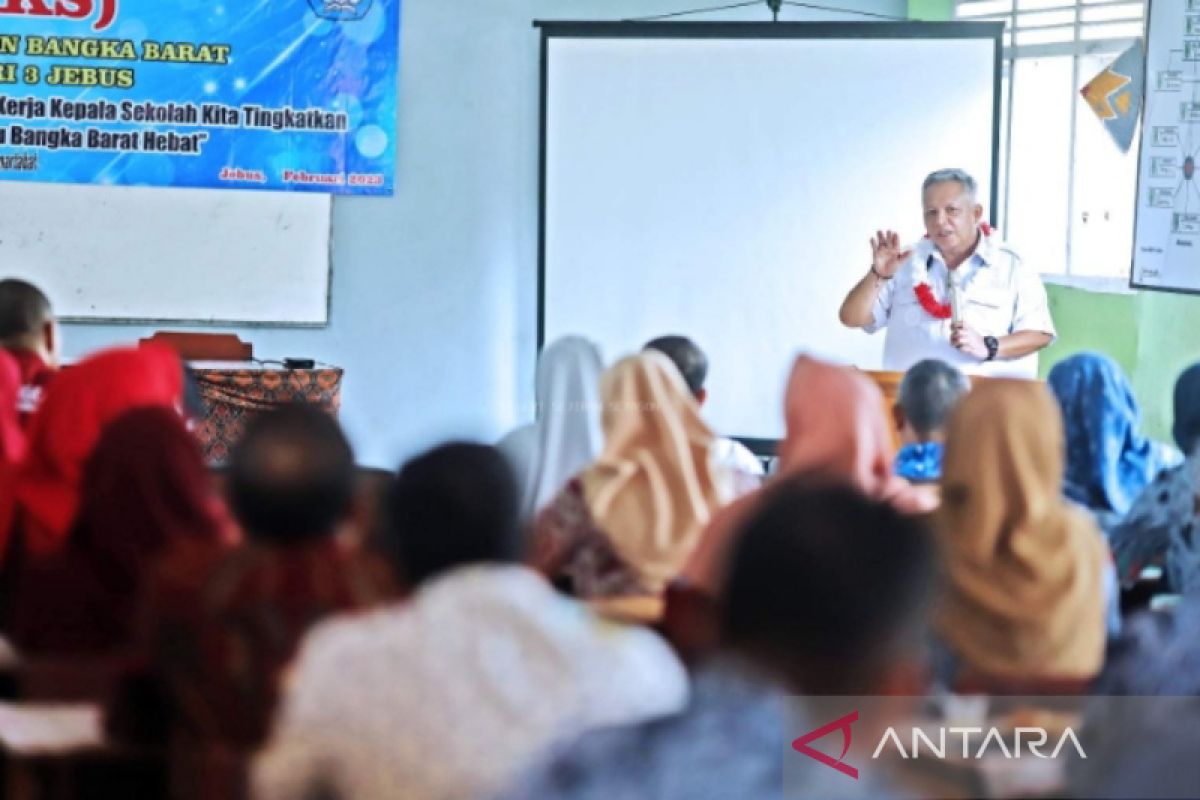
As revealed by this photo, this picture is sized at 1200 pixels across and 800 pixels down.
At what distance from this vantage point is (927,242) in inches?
212

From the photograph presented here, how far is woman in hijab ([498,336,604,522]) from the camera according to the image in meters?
3.63

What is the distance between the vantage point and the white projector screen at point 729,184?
6.18 metres

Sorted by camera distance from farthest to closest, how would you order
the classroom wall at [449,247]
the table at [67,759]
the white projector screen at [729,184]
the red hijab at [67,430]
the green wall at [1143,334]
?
1. the classroom wall at [449,247]
2. the white projector screen at [729,184]
3. the green wall at [1143,334]
4. the red hijab at [67,430]
5. the table at [67,759]

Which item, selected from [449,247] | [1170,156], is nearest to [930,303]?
[1170,156]

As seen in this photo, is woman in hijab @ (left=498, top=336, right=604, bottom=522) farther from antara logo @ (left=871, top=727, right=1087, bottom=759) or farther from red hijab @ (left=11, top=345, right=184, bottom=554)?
antara logo @ (left=871, top=727, right=1087, bottom=759)

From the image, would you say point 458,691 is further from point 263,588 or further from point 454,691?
point 263,588

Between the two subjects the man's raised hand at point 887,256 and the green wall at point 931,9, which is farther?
the green wall at point 931,9

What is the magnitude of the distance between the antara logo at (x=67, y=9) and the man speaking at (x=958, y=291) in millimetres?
3355

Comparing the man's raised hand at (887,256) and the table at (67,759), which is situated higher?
the man's raised hand at (887,256)

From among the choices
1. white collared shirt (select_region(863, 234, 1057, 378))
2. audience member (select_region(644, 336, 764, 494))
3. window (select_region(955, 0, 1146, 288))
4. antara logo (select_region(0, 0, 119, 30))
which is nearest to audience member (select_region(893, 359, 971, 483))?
audience member (select_region(644, 336, 764, 494))

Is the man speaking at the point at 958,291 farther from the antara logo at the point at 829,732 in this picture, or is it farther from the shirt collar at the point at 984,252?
the antara logo at the point at 829,732

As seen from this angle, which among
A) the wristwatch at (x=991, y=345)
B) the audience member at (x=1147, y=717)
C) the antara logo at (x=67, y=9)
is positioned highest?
the antara logo at (x=67, y=9)

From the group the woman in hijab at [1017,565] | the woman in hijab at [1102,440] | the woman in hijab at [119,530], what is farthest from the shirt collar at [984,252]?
the woman in hijab at [119,530]

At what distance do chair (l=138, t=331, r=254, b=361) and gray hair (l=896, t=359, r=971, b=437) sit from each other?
3547 mm
